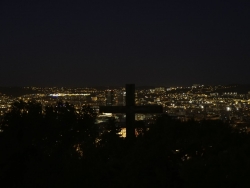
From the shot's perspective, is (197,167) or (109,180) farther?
(109,180)

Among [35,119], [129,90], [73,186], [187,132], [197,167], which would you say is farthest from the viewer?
[129,90]

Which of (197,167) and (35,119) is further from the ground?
(35,119)

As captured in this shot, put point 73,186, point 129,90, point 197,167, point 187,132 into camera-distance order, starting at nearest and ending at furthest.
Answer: point 197,167 → point 73,186 → point 187,132 → point 129,90

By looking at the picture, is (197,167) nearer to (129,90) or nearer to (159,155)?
(159,155)

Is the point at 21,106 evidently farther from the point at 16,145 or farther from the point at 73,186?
the point at 73,186

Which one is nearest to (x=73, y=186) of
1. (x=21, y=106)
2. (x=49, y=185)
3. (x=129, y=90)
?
(x=49, y=185)

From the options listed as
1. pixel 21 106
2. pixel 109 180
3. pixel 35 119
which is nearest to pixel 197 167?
pixel 109 180

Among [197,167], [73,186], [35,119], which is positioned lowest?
[73,186]
